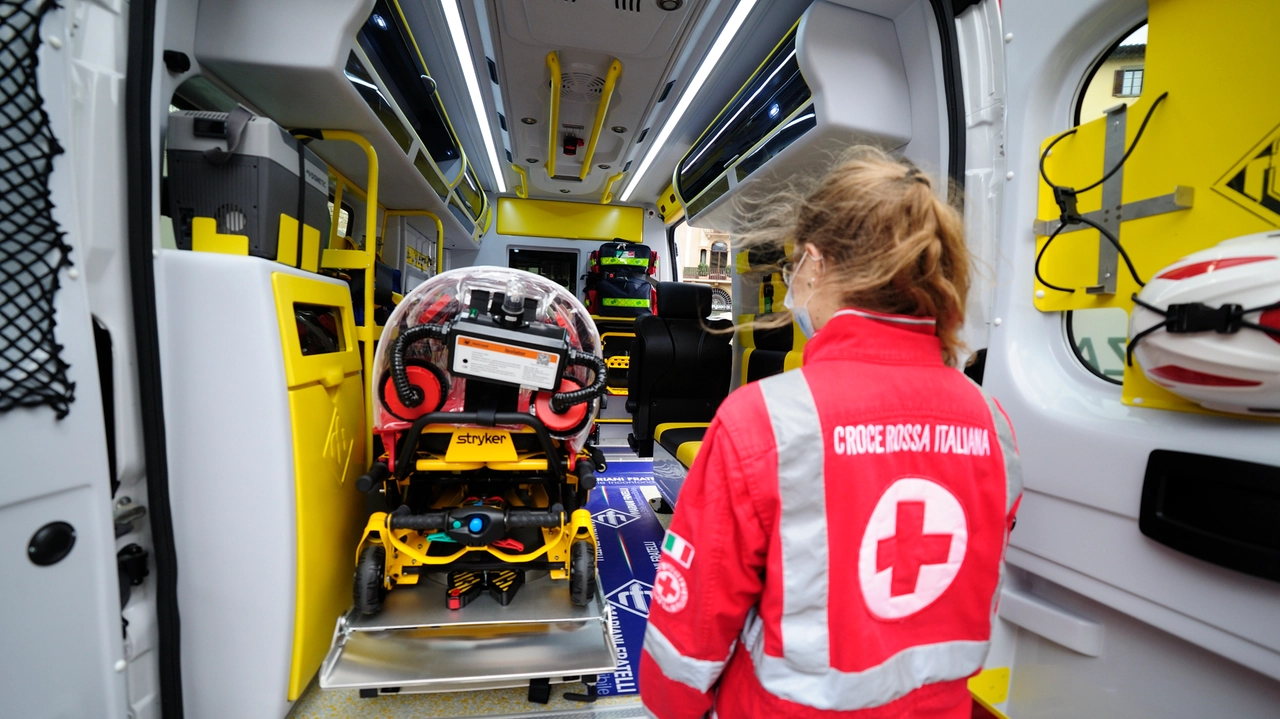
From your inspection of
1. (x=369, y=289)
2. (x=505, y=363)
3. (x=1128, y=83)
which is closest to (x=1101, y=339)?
(x=1128, y=83)

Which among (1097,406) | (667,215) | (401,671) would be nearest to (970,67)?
(1097,406)

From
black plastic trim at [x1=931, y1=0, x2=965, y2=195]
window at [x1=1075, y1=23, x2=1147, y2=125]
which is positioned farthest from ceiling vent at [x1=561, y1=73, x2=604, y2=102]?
window at [x1=1075, y1=23, x2=1147, y2=125]

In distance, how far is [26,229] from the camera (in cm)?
100

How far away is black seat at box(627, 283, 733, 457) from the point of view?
14.5 feet

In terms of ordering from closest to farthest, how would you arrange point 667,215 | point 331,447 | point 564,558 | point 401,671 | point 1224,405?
point 1224,405, point 401,671, point 331,447, point 564,558, point 667,215

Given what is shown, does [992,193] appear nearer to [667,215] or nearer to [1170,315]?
[1170,315]

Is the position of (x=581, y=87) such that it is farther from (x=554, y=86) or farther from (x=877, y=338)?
(x=877, y=338)

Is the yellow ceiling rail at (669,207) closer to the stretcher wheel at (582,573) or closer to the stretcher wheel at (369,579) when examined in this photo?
the stretcher wheel at (582,573)

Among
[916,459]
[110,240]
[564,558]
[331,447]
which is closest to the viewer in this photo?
[916,459]

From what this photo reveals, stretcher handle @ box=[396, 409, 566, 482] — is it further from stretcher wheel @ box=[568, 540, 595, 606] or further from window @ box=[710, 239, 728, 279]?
window @ box=[710, 239, 728, 279]

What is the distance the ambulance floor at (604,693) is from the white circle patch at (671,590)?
48.5 inches

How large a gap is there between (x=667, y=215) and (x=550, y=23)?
377 centimetres

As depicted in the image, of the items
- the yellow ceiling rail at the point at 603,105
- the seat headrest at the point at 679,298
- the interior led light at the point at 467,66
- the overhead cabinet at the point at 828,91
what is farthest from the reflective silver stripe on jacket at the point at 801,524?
the seat headrest at the point at 679,298

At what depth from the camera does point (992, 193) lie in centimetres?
172
